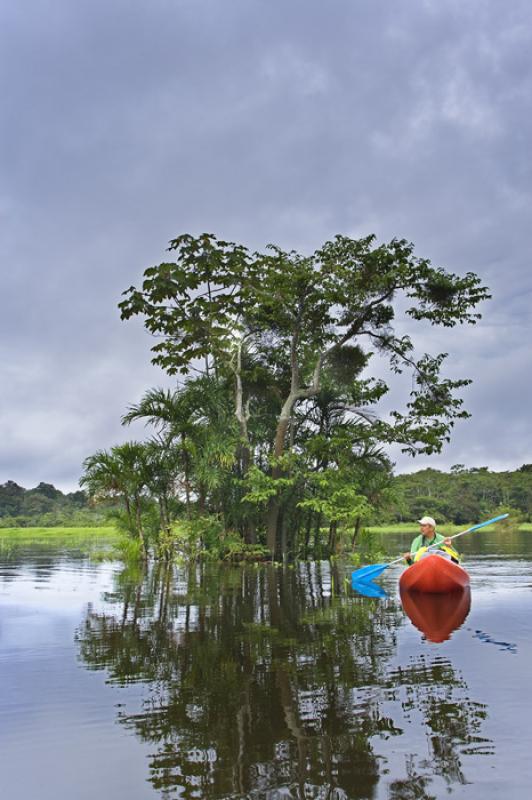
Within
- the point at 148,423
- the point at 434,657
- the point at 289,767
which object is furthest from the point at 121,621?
the point at 148,423

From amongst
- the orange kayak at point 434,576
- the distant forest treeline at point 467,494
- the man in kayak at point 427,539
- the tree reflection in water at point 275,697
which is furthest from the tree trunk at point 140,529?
the distant forest treeline at point 467,494

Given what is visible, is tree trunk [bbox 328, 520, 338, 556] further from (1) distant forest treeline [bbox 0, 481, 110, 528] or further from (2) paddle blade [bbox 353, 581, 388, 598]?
(1) distant forest treeline [bbox 0, 481, 110, 528]

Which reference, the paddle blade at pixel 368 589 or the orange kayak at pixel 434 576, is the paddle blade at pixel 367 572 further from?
the orange kayak at pixel 434 576

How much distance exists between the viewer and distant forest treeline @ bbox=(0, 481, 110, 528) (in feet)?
204

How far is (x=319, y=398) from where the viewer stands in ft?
78.8

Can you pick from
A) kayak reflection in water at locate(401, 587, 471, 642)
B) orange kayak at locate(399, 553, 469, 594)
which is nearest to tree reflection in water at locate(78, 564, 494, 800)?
kayak reflection in water at locate(401, 587, 471, 642)

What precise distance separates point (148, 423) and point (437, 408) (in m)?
10.0

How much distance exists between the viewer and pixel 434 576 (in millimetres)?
11359

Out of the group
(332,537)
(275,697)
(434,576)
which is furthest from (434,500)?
(275,697)

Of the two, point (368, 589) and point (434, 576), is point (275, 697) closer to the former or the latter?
point (434, 576)

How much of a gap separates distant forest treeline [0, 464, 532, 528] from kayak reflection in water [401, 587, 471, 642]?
2051 inches

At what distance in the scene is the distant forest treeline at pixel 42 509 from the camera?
6228 cm

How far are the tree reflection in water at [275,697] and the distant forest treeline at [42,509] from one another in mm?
44601

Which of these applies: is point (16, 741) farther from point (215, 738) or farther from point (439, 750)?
point (439, 750)
